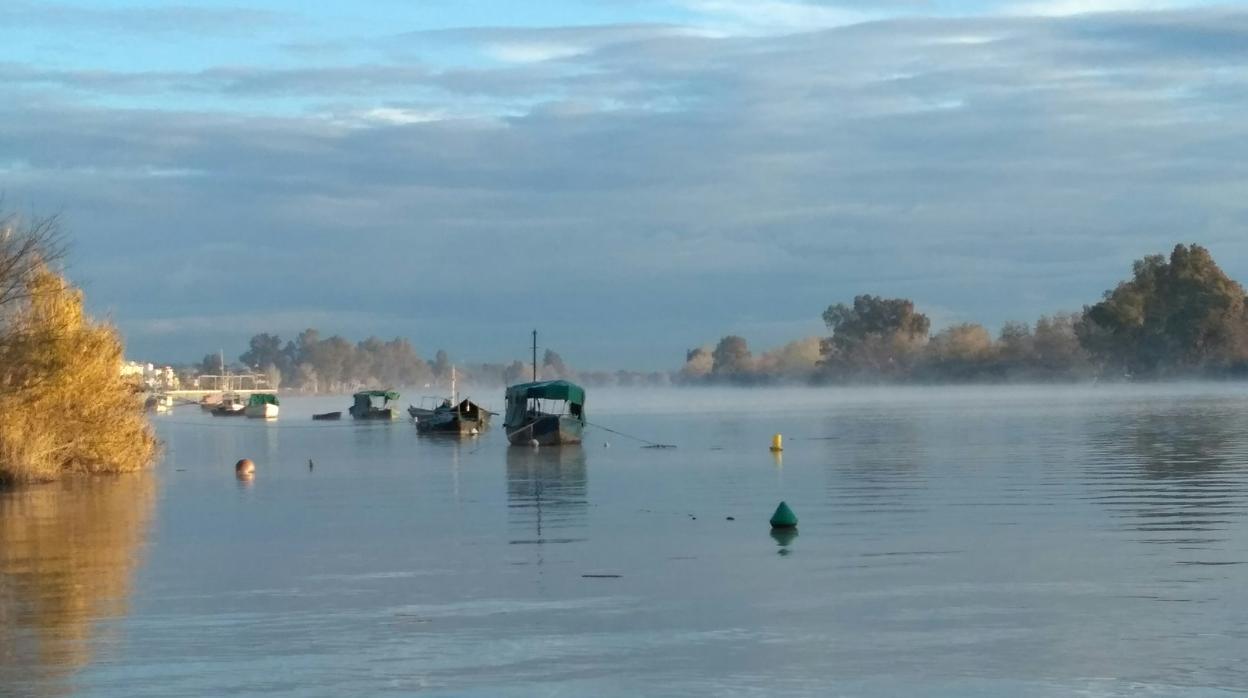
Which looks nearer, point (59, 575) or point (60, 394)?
point (59, 575)

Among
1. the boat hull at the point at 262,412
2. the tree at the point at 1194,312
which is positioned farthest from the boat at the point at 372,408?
the tree at the point at 1194,312

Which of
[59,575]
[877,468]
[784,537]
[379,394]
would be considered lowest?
[877,468]

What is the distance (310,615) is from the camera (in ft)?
66.2

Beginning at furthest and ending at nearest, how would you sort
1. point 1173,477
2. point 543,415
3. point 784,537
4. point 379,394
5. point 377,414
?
point 379,394, point 377,414, point 543,415, point 1173,477, point 784,537

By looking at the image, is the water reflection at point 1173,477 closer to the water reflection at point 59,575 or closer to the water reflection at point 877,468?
the water reflection at point 877,468

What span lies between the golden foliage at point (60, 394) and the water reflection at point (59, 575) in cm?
269

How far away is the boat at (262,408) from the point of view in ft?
525

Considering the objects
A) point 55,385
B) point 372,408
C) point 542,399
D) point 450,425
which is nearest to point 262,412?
→ point 372,408

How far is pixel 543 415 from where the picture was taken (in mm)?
82125

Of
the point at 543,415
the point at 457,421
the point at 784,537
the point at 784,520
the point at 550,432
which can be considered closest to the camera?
the point at 784,537

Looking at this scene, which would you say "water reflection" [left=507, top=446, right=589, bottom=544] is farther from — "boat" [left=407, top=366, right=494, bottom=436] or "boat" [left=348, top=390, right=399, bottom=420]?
"boat" [left=348, top=390, right=399, bottom=420]

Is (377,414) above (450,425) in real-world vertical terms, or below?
above

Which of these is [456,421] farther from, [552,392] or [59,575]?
[59,575]

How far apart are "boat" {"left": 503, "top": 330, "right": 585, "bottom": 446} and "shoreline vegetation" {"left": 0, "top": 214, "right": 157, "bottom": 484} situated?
23.9 meters
